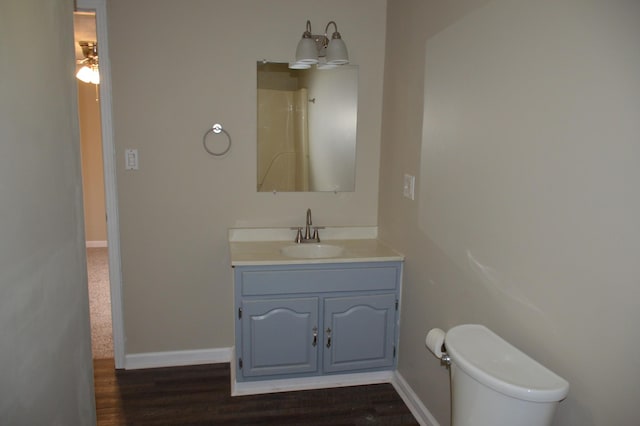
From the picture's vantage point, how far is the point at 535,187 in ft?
4.91

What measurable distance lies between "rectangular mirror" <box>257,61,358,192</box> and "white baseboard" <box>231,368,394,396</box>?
114cm

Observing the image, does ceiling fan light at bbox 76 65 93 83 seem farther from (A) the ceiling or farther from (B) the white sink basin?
(B) the white sink basin

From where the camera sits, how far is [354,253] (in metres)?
2.63

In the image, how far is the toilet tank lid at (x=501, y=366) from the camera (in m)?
1.25

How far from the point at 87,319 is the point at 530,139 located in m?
1.77

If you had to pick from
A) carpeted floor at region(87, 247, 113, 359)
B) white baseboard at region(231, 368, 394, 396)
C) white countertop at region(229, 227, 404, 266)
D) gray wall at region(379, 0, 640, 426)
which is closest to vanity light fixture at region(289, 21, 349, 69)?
gray wall at region(379, 0, 640, 426)

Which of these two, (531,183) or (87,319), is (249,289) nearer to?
(87,319)

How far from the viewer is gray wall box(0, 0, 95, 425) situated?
110 centimetres

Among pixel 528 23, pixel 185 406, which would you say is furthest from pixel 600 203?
pixel 185 406

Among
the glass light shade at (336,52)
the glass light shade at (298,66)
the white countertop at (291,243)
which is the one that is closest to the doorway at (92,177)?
the white countertop at (291,243)

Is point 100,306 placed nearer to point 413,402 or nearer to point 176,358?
point 176,358

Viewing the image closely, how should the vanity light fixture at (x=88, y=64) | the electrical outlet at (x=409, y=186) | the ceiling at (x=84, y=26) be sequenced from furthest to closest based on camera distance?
the vanity light fixture at (x=88, y=64)
the ceiling at (x=84, y=26)
the electrical outlet at (x=409, y=186)

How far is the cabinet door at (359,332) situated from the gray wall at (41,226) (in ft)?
4.07

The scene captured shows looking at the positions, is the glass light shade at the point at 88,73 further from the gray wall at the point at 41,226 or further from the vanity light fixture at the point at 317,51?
the gray wall at the point at 41,226
